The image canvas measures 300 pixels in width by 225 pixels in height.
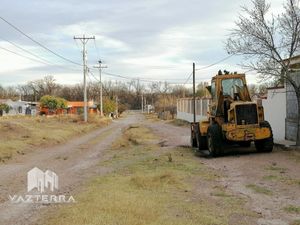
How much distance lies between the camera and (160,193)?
11.0 m

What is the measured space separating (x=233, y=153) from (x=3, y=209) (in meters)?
12.7

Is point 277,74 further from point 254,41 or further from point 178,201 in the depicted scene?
point 178,201

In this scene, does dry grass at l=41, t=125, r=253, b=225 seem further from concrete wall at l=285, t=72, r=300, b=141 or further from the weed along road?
concrete wall at l=285, t=72, r=300, b=141

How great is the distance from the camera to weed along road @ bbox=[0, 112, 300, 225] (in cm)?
859

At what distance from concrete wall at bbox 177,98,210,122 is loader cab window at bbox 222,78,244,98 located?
2509cm

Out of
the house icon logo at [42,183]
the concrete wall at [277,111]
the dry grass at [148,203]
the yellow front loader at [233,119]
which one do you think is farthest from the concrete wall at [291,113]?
the house icon logo at [42,183]

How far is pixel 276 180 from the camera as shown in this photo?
519 inches

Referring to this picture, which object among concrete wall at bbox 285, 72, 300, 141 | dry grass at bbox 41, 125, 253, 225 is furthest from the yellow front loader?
dry grass at bbox 41, 125, 253, 225

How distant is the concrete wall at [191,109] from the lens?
4959cm

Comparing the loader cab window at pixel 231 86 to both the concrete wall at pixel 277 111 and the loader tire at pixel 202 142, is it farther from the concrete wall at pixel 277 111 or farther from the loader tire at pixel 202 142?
the concrete wall at pixel 277 111

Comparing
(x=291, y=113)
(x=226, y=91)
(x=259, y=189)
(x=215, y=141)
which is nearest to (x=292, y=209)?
(x=259, y=189)

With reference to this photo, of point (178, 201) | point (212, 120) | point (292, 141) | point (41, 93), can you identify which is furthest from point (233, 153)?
point (41, 93)

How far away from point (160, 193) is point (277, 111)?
15450 millimetres

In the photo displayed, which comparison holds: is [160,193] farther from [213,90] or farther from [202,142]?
[202,142]
